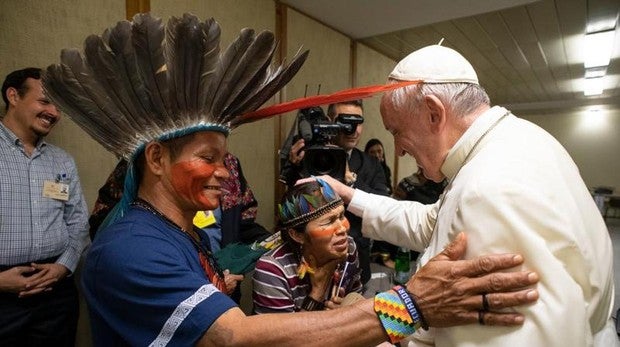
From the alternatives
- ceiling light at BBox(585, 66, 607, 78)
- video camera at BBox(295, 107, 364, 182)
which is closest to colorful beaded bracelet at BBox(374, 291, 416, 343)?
video camera at BBox(295, 107, 364, 182)

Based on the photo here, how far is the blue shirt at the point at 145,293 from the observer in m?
0.70

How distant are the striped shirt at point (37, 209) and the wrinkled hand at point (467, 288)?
1821mm

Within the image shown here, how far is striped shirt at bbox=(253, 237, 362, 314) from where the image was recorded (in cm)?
148

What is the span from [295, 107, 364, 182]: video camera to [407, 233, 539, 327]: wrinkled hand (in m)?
1.07

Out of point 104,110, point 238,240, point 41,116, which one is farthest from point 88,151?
point 104,110

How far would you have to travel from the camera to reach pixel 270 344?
0.71 m

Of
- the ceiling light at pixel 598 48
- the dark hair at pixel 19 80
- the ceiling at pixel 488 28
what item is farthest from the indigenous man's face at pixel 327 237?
the ceiling light at pixel 598 48

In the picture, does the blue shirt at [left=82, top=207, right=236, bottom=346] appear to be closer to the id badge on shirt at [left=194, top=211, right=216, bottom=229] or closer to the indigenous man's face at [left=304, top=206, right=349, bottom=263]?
the indigenous man's face at [left=304, top=206, right=349, bottom=263]

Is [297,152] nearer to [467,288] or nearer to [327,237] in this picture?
[327,237]

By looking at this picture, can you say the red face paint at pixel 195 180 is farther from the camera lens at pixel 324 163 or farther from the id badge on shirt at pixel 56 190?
the id badge on shirt at pixel 56 190

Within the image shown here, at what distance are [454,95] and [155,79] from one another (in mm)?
778

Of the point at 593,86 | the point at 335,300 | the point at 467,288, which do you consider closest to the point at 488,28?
the point at 335,300

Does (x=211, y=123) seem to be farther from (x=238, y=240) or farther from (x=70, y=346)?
(x=70, y=346)

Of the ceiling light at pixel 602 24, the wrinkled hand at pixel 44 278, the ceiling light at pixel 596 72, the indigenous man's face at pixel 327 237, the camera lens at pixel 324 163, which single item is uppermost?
the ceiling light at pixel 602 24
